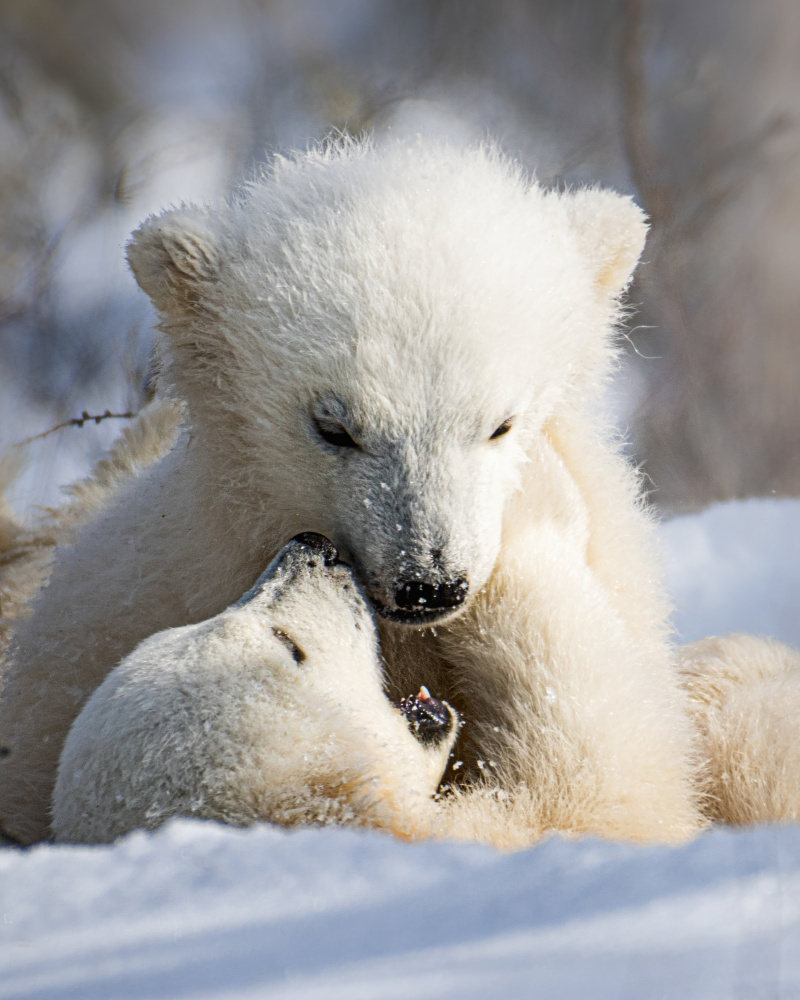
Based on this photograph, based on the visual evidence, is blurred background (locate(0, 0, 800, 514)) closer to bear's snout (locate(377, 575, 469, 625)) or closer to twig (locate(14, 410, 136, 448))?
twig (locate(14, 410, 136, 448))

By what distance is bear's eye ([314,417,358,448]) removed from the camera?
73 centimetres

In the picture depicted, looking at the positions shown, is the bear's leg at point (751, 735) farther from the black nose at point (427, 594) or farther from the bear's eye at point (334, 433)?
the bear's eye at point (334, 433)

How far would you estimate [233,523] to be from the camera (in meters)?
0.84

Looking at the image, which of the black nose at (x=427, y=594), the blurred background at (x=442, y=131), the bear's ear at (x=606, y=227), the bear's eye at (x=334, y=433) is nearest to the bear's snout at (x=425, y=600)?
the black nose at (x=427, y=594)

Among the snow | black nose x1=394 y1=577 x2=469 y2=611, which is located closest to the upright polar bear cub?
black nose x1=394 y1=577 x2=469 y2=611

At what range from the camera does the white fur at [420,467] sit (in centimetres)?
69

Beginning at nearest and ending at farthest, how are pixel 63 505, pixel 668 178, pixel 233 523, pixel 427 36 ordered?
1. pixel 427 36
2. pixel 668 178
3. pixel 233 523
4. pixel 63 505

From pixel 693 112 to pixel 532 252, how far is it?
18 centimetres

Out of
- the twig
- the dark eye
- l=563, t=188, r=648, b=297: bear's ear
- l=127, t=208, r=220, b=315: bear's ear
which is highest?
l=563, t=188, r=648, b=297: bear's ear

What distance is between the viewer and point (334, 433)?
735 mm

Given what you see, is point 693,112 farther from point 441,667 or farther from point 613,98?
point 441,667

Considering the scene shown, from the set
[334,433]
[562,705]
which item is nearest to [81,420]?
[334,433]

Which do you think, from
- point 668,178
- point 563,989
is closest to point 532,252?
point 668,178

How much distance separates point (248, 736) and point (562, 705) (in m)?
0.29
